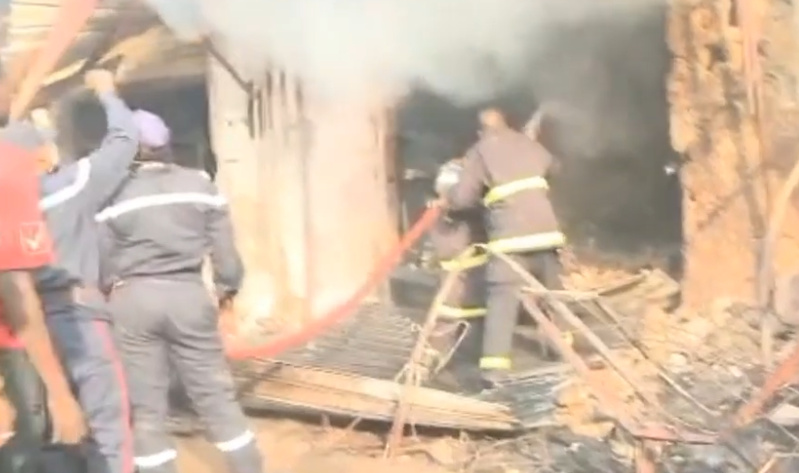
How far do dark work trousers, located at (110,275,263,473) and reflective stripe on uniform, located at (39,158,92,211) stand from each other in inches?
14.3

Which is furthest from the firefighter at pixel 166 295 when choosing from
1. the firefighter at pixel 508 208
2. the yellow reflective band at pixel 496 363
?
the firefighter at pixel 508 208

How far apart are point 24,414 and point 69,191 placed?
2.59 ft

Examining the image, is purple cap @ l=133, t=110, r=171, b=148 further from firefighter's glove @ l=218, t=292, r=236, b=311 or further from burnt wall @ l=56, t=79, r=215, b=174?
burnt wall @ l=56, t=79, r=215, b=174

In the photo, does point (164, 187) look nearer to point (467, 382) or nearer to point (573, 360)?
point (573, 360)

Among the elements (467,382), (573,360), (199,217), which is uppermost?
(199,217)

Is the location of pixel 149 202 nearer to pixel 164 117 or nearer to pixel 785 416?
pixel 785 416

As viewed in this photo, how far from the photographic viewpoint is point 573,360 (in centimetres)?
472

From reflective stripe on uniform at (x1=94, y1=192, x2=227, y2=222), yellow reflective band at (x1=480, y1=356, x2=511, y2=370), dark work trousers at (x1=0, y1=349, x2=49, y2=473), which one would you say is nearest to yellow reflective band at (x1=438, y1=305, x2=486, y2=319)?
yellow reflective band at (x1=480, y1=356, x2=511, y2=370)

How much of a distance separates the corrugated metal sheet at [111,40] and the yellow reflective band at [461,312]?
1.76 m

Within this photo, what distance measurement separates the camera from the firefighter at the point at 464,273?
6266mm

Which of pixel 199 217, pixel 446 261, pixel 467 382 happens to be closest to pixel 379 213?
pixel 446 261

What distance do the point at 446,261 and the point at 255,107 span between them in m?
1.26

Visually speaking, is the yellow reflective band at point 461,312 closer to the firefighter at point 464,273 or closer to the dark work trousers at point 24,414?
the firefighter at point 464,273

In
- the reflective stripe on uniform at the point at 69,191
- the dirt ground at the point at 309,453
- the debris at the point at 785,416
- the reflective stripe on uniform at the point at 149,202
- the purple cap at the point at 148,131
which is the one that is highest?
the purple cap at the point at 148,131
